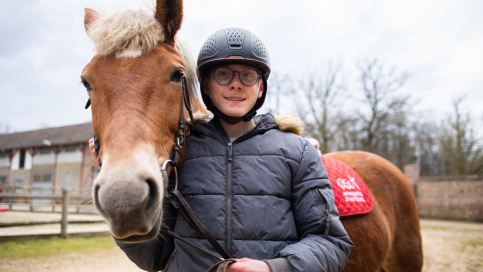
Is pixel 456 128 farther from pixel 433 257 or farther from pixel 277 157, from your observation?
pixel 277 157

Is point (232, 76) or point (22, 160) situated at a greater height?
point (232, 76)

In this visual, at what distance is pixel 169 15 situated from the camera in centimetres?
179

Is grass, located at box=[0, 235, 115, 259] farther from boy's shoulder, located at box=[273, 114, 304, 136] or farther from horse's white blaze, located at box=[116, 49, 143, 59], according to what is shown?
boy's shoulder, located at box=[273, 114, 304, 136]

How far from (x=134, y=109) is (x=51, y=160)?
3269 centimetres

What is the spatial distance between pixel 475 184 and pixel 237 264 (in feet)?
73.7

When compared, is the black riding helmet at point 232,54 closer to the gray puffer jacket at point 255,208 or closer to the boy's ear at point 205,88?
the boy's ear at point 205,88

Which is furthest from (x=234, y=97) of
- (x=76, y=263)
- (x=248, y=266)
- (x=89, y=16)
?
(x=76, y=263)

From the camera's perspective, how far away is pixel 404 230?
137 inches

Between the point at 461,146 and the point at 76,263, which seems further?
the point at 461,146

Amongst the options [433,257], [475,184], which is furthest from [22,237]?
[475,184]

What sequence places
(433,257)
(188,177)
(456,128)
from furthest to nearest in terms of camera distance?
1. (456,128)
2. (433,257)
3. (188,177)

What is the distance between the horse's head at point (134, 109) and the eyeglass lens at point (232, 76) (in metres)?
0.32

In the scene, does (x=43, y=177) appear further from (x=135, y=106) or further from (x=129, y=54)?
(x=135, y=106)

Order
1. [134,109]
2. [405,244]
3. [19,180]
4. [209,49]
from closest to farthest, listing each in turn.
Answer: [134,109], [209,49], [405,244], [19,180]
